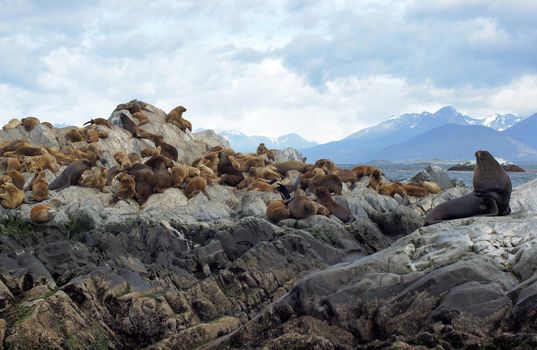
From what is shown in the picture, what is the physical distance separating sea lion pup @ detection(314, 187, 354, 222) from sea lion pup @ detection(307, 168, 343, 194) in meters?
1.49

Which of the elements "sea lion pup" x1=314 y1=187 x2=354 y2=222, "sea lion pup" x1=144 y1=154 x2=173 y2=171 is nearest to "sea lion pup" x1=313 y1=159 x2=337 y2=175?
"sea lion pup" x1=314 y1=187 x2=354 y2=222

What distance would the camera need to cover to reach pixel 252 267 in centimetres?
1299

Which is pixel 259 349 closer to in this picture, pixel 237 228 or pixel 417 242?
pixel 417 242

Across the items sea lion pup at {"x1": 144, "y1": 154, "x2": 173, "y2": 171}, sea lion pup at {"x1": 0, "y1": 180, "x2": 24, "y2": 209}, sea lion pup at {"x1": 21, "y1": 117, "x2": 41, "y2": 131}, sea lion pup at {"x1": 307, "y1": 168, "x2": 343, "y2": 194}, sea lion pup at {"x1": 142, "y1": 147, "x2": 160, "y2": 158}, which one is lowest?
sea lion pup at {"x1": 307, "y1": 168, "x2": 343, "y2": 194}

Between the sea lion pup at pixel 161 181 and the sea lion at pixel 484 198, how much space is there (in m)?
7.09

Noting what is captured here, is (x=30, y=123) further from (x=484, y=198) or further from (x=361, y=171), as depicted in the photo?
(x=484, y=198)

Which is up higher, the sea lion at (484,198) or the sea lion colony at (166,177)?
the sea lion colony at (166,177)

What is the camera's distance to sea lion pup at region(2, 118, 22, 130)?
26122mm

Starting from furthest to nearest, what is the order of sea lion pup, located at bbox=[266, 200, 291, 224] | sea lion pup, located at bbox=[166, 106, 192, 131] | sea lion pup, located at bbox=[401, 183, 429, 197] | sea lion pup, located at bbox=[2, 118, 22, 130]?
sea lion pup, located at bbox=[166, 106, 192, 131] → sea lion pup, located at bbox=[2, 118, 22, 130] → sea lion pup, located at bbox=[401, 183, 429, 197] → sea lion pup, located at bbox=[266, 200, 291, 224]

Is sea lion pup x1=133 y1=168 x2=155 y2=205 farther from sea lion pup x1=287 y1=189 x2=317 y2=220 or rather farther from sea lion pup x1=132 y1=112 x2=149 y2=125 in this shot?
sea lion pup x1=132 y1=112 x2=149 y2=125

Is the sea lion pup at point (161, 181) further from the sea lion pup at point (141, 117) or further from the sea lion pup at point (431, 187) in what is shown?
the sea lion pup at point (141, 117)

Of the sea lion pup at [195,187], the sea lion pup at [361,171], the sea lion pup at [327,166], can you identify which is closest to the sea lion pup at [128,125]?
the sea lion pup at [327,166]

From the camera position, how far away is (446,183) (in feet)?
73.1

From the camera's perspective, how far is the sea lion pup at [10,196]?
16.4 metres
